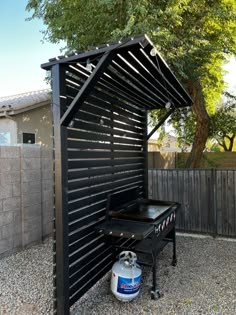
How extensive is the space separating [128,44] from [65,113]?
0.79 meters

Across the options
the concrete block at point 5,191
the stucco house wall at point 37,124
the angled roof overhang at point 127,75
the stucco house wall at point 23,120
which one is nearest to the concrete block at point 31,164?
the concrete block at point 5,191

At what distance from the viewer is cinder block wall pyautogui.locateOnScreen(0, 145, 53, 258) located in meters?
4.36

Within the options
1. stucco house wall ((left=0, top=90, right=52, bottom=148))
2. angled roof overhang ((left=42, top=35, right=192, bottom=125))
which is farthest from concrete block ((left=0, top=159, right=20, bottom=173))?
stucco house wall ((left=0, top=90, right=52, bottom=148))

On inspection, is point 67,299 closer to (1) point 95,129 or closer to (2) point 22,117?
(1) point 95,129

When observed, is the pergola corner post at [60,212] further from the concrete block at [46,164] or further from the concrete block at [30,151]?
the concrete block at [46,164]

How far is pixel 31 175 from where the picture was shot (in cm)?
488

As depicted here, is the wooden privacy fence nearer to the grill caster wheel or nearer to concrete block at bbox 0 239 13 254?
the grill caster wheel

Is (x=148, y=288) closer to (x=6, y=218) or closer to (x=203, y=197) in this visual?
(x=6, y=218)

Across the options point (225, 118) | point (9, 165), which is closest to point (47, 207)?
point (9, 165)

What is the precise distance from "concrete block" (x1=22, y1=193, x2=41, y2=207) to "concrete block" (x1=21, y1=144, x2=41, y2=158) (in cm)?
63

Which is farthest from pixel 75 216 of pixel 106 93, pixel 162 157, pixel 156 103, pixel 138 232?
pixel 162 157

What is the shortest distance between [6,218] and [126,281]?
2.24 m

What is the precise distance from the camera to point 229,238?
5.47m

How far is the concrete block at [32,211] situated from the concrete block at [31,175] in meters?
0.44
